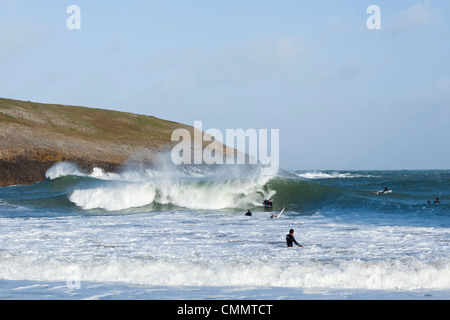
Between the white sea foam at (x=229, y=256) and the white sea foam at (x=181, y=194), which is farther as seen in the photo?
the white sea foam at (x=181, y=194)

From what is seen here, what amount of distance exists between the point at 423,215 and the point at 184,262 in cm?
1429

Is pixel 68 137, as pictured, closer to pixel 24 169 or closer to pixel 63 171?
pixel 63 171

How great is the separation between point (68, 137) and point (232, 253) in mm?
44178

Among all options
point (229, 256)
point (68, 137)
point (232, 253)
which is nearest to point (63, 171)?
point (68, 137)

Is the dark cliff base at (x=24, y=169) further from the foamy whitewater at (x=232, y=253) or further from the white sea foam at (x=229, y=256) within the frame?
the white sea foam at (x=229, y=256)

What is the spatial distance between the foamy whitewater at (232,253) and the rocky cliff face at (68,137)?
723 inches

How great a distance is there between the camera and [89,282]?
32.9 feet

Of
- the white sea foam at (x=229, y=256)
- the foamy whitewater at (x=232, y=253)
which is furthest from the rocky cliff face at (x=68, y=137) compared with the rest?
the white sea foam at (x=229, y=256)

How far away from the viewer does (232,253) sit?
1277 cm

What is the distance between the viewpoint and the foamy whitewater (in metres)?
9.45

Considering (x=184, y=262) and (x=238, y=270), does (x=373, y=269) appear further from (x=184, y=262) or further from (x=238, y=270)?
(x=184, y=262)

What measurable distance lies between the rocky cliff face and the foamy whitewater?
1836 cm

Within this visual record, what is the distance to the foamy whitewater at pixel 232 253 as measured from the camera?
372 inches

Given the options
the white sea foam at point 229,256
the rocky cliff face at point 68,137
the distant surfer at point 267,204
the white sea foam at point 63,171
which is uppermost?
the rocky cliff face at point 68,137
